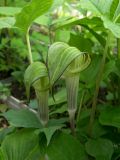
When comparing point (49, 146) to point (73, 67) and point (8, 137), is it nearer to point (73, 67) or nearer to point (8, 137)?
point (8, 137)

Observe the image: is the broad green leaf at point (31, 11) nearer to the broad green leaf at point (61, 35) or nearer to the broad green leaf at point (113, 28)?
the broad green leaf at point (113, 28)

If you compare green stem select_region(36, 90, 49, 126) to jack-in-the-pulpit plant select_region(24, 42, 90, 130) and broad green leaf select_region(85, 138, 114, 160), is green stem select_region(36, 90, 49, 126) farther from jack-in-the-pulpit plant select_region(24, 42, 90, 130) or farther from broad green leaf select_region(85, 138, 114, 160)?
broad green leaf select_region(85, 138, 114, 160)

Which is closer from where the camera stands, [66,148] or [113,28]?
[113,28]

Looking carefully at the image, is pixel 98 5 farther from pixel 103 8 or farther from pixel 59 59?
pixel 59 59

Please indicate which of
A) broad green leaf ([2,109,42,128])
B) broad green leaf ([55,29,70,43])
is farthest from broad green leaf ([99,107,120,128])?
broad green leaf ([55,29,70,43])

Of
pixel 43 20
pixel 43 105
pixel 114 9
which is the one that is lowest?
pixel 43 105

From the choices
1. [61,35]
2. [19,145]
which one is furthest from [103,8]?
[61,35]

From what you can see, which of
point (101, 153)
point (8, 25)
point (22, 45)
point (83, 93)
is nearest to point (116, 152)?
point (101, 153)
